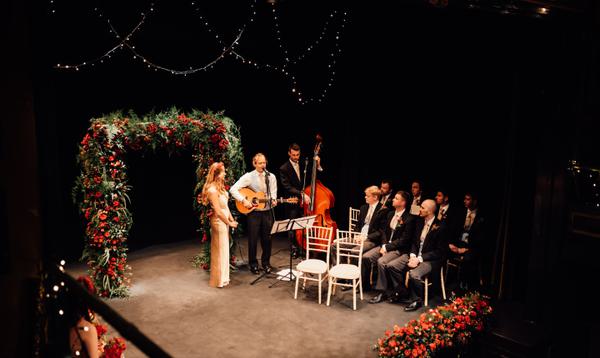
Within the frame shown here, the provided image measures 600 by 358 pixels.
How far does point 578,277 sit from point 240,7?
6.60 m

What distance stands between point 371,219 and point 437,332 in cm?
246

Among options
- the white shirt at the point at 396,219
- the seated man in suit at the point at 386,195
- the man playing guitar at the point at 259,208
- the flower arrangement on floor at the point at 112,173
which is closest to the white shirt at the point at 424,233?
the white shirt at the point at 396,219

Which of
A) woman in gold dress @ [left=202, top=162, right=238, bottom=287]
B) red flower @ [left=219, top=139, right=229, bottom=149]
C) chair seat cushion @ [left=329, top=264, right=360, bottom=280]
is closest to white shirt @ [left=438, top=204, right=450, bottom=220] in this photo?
chair seat cushion @ [left=329, top=264, right=360, bottom=280]

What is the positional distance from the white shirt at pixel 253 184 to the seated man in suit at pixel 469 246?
2619 millimetres

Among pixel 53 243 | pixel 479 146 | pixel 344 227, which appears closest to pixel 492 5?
pixel 479 146

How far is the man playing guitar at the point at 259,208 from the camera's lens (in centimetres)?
660

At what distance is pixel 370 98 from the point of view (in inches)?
324

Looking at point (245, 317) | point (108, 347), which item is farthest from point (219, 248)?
point (108, 347)

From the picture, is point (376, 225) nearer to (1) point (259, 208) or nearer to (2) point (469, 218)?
(2) point (469, 218)

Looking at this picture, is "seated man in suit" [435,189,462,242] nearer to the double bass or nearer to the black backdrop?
the black backdrop

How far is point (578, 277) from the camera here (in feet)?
16.6

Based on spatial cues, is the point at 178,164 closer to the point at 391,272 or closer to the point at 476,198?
the point at 391,272

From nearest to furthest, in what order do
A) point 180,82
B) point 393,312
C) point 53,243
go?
point 53,243, point 393,312, point 180,82

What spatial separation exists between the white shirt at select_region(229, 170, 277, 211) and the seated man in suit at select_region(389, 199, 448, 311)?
82.1 inches
